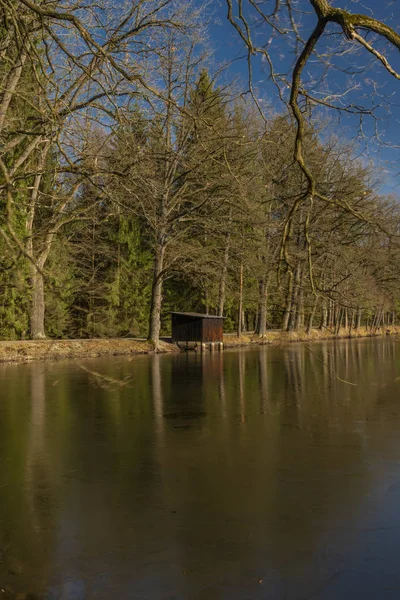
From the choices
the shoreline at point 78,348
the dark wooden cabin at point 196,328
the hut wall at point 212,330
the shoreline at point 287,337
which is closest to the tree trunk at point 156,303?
the shoreline at point 78,348

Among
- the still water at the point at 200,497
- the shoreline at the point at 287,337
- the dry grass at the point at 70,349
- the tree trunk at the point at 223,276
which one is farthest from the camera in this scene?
the shoreline at the point at 287,337

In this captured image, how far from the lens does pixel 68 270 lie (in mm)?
25406

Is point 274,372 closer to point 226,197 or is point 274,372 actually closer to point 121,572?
point 226,197

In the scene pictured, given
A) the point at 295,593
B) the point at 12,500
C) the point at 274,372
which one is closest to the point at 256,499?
the point at 295,593

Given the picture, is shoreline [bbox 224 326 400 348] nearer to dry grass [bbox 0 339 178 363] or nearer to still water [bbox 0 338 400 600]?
dry grass [bbox 0 339 178 363]

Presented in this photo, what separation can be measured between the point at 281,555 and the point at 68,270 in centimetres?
2205

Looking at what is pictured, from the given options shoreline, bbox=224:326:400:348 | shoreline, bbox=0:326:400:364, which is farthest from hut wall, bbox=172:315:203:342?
shoreline, bbox=224:326:400:348

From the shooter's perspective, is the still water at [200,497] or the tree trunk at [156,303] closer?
the still water at [200,497]

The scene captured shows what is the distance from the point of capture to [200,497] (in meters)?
5.96

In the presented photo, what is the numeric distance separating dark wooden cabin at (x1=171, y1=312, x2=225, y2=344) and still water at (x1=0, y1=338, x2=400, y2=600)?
13.2m

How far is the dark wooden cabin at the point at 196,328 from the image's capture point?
25812 mm

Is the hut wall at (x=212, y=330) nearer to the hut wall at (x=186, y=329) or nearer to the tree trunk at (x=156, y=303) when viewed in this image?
the hut wall at (x=186, y=329)

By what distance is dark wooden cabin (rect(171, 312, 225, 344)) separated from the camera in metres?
25.8

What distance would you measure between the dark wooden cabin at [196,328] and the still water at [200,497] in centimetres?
1318
